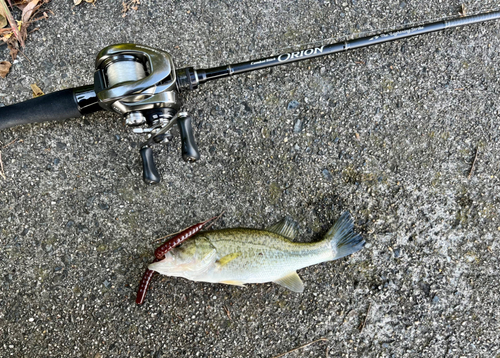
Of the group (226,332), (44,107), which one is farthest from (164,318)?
(44,107)

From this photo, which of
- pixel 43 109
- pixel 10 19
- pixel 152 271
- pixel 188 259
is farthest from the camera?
pixel 10 19

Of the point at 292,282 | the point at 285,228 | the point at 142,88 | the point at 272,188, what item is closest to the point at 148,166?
the point at 142,88

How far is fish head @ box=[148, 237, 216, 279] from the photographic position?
7.42ft

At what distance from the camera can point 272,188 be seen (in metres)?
2.71

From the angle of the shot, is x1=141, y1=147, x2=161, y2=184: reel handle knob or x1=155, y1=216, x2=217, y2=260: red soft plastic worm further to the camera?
x1=141, y1=147, x2=161, y2=184: reel handle knob

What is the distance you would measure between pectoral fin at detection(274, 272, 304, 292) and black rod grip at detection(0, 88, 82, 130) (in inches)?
74.5

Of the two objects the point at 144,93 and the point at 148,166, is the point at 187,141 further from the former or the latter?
the point at 148,166

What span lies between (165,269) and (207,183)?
0.74 metres

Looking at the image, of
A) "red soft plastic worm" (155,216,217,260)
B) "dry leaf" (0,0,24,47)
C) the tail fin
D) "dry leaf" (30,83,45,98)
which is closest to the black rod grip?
"dry leaf" (30,83,45,98)

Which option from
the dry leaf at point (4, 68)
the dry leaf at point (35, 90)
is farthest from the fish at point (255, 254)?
the dry leaf at point (4, 68)

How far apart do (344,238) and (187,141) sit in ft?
4.57

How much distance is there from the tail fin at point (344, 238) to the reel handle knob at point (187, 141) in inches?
47.3

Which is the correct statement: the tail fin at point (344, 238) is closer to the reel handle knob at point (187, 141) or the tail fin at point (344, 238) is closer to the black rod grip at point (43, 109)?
the reel handle knob at point (187, 141)

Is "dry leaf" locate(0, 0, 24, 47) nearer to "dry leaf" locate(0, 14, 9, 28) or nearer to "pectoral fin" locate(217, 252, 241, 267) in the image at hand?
"dry leaf" locate(0, 14, 9, 28)
